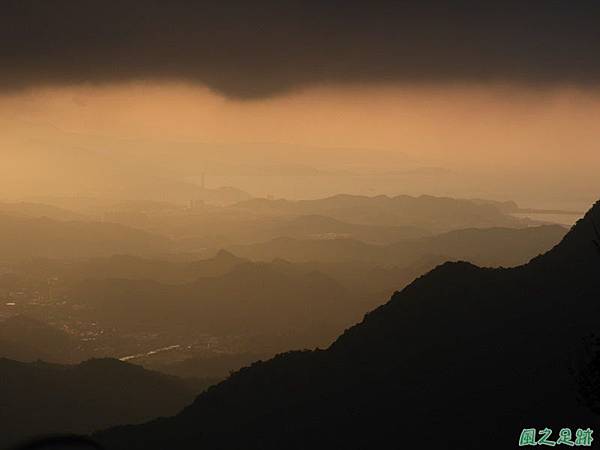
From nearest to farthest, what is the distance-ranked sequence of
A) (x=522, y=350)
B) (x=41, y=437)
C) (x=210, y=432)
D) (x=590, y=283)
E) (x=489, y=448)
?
(x=41, y=437), (x=489, y=448), (x=522, y=350), (x=590, y=283), (x=210, y=432)

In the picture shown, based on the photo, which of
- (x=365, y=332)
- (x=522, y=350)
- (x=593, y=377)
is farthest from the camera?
(x=365, y=332)

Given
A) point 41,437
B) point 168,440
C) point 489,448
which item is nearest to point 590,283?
point 489,448

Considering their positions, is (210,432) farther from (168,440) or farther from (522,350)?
(522,350)

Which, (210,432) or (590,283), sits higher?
(590,283)

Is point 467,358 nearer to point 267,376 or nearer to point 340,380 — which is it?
point 340,380

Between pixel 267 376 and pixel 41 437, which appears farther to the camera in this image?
pixel 267 376

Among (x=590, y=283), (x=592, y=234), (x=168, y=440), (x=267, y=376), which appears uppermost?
(x=592, y=234)
